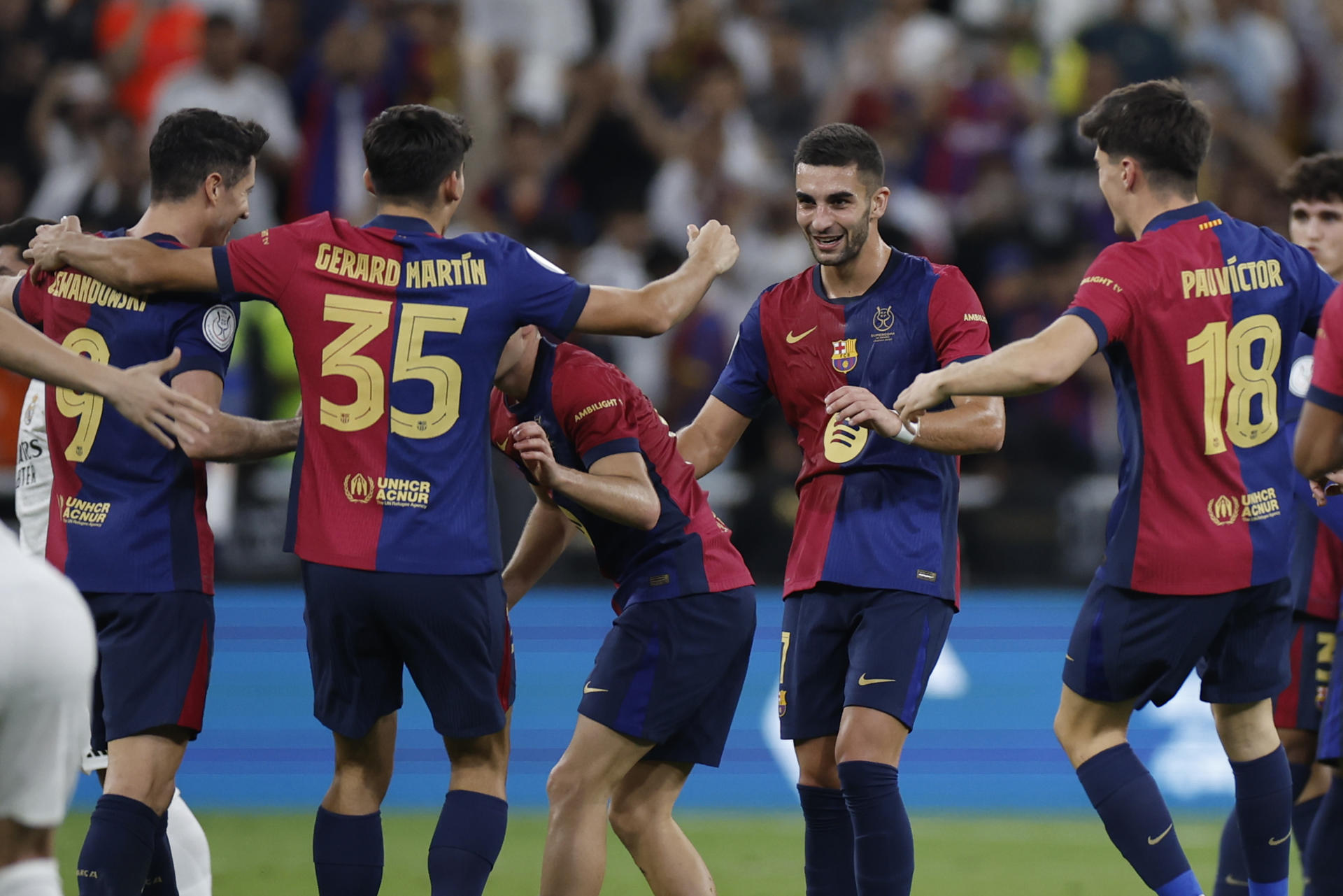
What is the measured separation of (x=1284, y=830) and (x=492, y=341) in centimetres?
306

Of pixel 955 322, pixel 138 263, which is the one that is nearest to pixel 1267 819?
pixel 955 322

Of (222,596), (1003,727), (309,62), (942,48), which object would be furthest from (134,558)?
(942,48)

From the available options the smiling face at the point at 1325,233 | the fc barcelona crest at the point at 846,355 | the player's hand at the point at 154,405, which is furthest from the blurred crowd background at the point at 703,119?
the player's hand at the point at 154,405

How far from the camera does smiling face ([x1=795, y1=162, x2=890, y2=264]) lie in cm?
573

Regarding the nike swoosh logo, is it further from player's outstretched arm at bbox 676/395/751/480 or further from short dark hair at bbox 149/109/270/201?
short dark hair at bbox 149/109/270/201

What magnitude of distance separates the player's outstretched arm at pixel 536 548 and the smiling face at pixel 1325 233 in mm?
3020

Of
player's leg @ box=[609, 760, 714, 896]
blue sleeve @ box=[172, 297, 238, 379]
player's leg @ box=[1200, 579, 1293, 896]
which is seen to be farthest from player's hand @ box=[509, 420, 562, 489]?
player's leg @ box=[1200, 579, 1293, 896]

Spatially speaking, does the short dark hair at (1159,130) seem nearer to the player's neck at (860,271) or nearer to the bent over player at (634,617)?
the player's neck at (860,271)

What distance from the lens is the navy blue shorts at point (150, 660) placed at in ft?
16.8

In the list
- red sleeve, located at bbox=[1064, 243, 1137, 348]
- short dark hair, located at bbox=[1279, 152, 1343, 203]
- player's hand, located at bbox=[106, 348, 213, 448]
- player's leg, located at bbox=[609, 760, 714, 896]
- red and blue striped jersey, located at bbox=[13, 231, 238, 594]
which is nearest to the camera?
player's hand, located at bbox=[106, 348, 213, 448]

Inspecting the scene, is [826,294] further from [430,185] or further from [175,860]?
[175,860]

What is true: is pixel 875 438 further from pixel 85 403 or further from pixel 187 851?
pixel 187 851

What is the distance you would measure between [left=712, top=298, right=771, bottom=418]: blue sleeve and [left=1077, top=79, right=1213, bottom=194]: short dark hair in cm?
140

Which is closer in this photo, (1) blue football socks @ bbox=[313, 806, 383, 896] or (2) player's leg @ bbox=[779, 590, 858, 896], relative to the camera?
(1) blue football socks @ bbox=[313, 806, 383, 896]
